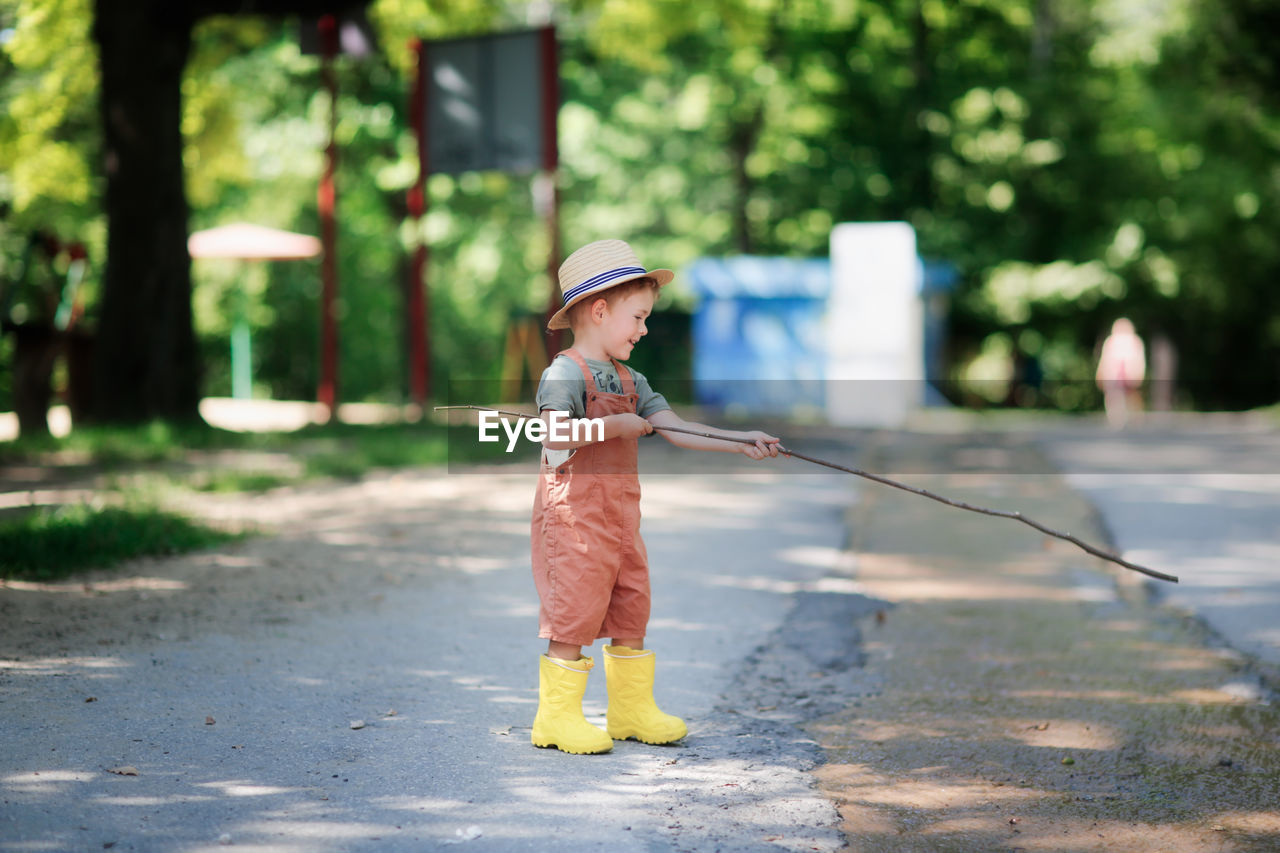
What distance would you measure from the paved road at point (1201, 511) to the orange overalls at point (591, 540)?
2806mm

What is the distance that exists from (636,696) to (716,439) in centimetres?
83

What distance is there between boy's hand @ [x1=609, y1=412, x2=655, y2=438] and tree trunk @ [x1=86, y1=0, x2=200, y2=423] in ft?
32.4

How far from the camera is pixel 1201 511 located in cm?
962

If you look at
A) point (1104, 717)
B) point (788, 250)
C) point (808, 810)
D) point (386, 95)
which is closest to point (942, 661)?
point (1104, 717)

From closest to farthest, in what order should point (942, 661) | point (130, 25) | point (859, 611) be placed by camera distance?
point (942, 661)
point (859, 611)
point (130, 25)

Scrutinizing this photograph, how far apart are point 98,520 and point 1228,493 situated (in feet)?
28.5

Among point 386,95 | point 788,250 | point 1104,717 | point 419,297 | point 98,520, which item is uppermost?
point 386,95

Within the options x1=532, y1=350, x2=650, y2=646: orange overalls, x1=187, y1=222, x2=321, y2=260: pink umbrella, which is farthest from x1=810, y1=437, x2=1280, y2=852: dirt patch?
x1=187, y1=222, x2=321, y2=260: pink umbrella

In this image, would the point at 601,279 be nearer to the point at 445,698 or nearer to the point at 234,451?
the point at 445,698

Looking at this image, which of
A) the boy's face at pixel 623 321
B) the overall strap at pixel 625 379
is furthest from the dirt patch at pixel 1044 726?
the boy's face at pixel 623 321

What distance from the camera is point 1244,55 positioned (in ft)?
70.2

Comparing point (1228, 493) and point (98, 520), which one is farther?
point (1228, 493)

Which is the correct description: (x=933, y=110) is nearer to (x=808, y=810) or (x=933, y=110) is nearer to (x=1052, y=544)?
(x=1052, y=544)

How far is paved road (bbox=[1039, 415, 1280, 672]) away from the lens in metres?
6.34
